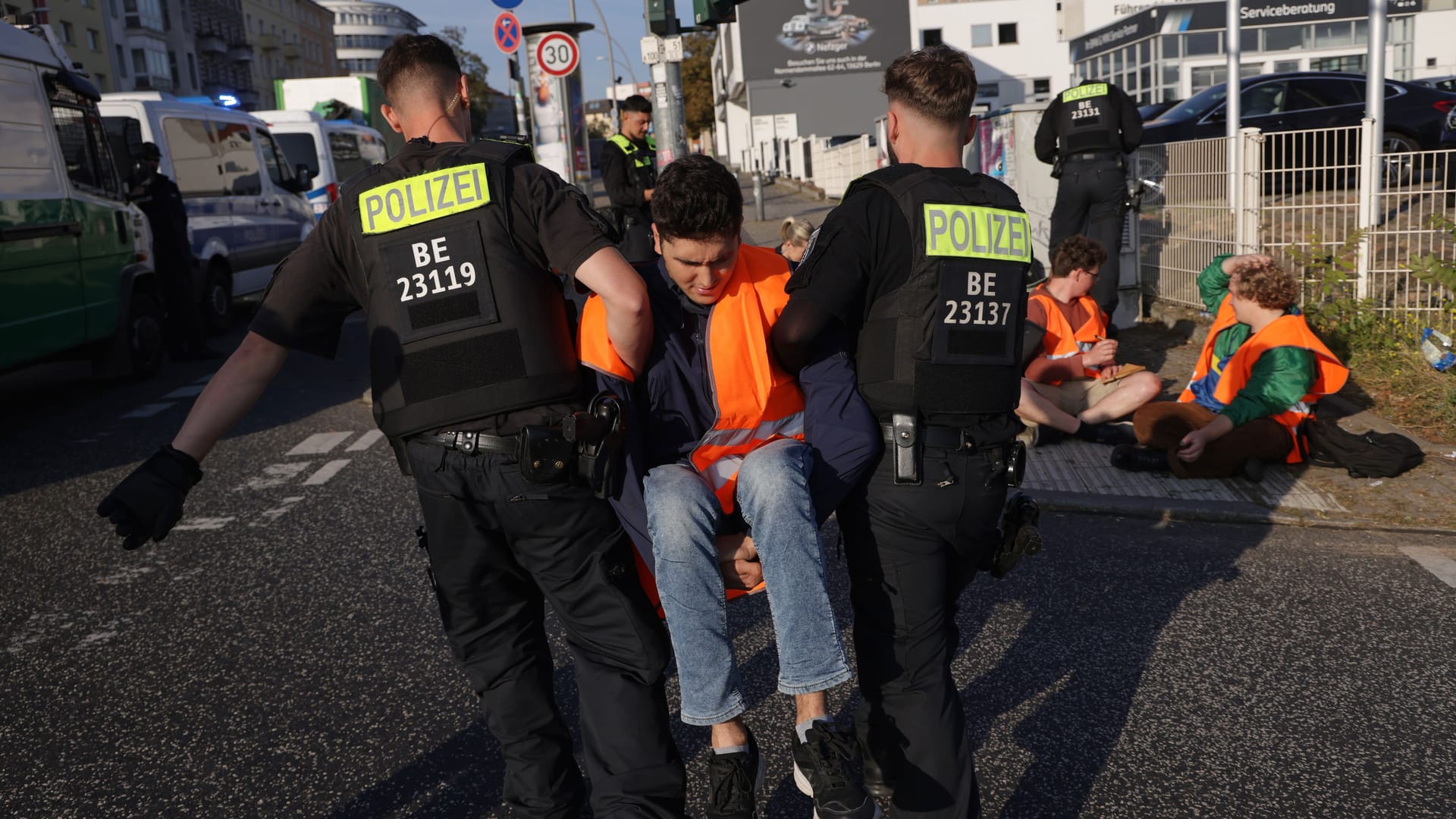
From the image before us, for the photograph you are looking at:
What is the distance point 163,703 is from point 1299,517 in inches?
184

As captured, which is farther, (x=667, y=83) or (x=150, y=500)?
(x=667, y=83)

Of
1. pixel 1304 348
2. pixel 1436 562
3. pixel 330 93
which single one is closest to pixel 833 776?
pixel 1436 562

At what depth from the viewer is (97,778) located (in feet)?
10.9

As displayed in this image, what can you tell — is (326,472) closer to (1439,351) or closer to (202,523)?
(202,523)

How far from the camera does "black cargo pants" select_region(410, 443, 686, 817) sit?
100 inches

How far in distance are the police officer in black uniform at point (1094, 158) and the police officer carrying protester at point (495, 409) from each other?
24.5ft

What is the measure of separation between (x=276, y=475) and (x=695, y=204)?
502 centimetres

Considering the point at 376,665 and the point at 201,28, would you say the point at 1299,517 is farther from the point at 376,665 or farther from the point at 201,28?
the point at 201,28

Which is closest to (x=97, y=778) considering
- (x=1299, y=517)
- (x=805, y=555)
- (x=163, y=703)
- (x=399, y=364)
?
(x=163, y=703)

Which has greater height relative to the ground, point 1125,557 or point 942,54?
point 942,54

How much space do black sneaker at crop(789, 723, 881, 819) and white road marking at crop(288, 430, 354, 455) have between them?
551 centimetres

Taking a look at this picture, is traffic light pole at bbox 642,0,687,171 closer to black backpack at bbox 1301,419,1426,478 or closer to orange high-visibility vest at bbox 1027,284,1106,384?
orange high-visibility vest at bbox 1027,284,1106,384

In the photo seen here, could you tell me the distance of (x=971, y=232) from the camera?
2.58 metres

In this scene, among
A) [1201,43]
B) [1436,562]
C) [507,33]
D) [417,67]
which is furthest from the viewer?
[1201,43]
